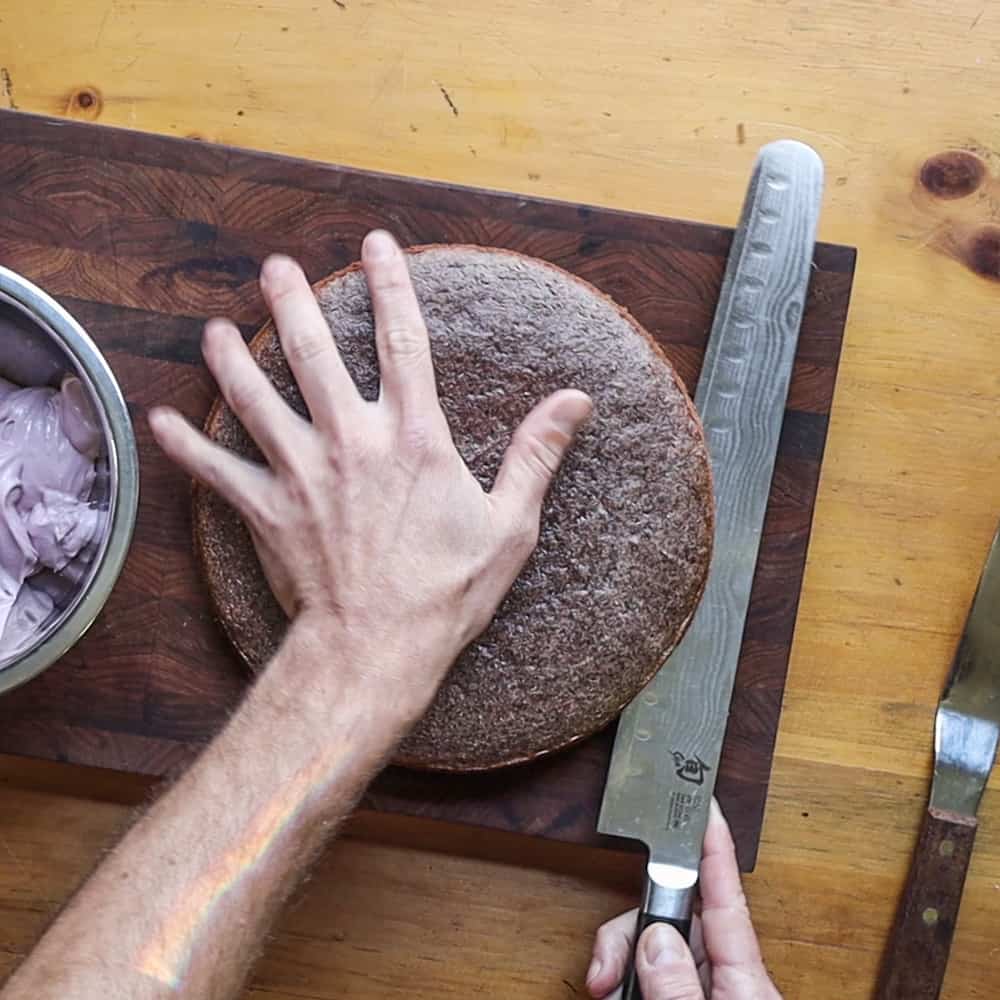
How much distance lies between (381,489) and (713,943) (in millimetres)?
572

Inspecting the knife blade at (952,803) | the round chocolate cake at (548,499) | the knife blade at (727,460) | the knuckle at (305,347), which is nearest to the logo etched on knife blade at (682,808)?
the knife blade at (727,460)

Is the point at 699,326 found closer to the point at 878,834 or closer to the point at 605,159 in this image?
the point at 605,159

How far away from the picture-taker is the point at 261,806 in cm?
91

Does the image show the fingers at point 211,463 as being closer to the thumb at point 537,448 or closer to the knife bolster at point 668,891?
the thumb at point 537,448

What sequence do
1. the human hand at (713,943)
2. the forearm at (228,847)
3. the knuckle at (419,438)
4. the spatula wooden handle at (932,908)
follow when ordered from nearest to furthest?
the forearm at (228,847) → the knuckle at (419,438) → the human hand at (713,943) → the spatula wooden handle at (932,908)

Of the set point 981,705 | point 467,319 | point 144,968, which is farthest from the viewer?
point 981,705

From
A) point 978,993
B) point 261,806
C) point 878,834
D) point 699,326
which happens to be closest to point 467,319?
point 699,326

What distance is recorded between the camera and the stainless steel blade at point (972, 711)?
1.18 metres

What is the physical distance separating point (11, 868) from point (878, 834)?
917 millimetres

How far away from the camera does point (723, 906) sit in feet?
3.71

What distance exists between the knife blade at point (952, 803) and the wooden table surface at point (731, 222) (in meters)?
0.03

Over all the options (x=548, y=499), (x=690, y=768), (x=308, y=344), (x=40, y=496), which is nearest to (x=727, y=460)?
(x=548, y=499)

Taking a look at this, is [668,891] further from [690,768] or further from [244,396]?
[244,396]

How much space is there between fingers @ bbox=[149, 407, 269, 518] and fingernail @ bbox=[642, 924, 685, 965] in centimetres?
54
